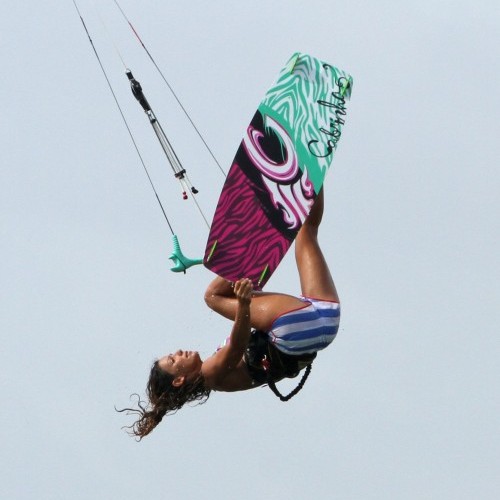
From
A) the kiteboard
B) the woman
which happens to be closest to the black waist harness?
the woman

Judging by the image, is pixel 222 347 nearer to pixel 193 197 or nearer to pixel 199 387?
pixel 199 387

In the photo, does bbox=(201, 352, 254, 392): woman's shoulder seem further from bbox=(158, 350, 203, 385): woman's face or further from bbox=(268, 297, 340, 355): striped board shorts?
bbox=(268, 297, 340, 355): striped board shorts

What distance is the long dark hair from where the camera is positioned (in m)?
9.34

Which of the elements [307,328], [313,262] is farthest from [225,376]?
[313,262]

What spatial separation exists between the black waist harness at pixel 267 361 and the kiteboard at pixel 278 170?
40 centimetres

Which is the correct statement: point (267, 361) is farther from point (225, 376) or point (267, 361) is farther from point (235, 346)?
point (235, 346)

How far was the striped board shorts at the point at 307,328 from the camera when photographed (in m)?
8.98

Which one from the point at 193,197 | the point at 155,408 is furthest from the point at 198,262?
the point at 155,408

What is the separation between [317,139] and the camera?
9727 mm

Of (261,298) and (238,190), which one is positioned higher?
(238,190)

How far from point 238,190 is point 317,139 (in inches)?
34.7

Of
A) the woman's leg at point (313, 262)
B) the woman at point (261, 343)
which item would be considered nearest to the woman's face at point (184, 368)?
the woman at point (261, 343)

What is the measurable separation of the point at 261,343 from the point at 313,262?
716 mm

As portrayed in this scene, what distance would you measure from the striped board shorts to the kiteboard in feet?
1.17
